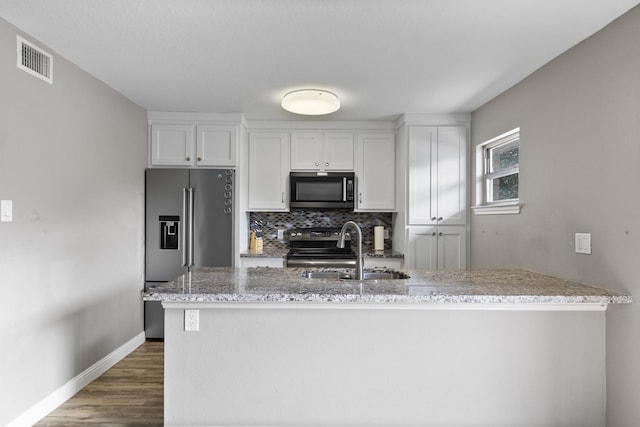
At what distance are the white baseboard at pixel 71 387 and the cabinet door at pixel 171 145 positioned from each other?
5.81ft

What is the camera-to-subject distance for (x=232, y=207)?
12.4 ft

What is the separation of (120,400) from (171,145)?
239cm

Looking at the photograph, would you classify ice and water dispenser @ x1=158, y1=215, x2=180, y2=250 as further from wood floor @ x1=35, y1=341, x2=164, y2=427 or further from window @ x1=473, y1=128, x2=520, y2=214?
window @ x1=473, y1=128, x2=520, y2=214

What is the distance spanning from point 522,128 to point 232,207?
2649mm

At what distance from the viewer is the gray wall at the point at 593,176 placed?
1.85 metres

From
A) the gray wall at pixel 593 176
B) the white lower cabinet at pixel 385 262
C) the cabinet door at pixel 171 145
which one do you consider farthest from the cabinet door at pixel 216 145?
the gray wall at pixel 593 176

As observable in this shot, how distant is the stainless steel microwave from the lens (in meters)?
4.12

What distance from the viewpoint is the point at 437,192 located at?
3.88 meters

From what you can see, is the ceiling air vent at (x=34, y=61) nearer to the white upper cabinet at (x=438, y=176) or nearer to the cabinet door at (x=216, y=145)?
the cabinet door at (x=216, y=145)

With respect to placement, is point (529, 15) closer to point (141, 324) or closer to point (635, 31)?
point (635, 31)

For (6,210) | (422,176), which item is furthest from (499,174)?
(6,210)

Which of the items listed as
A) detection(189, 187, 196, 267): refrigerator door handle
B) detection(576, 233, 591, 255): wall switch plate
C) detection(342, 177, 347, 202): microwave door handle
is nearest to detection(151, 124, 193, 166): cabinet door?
detection(189, 187, 196, 267): refrigerator door handle

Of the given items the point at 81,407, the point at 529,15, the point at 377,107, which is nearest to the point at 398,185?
the point at 377,107

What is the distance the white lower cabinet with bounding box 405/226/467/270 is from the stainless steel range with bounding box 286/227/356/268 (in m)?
0.64
